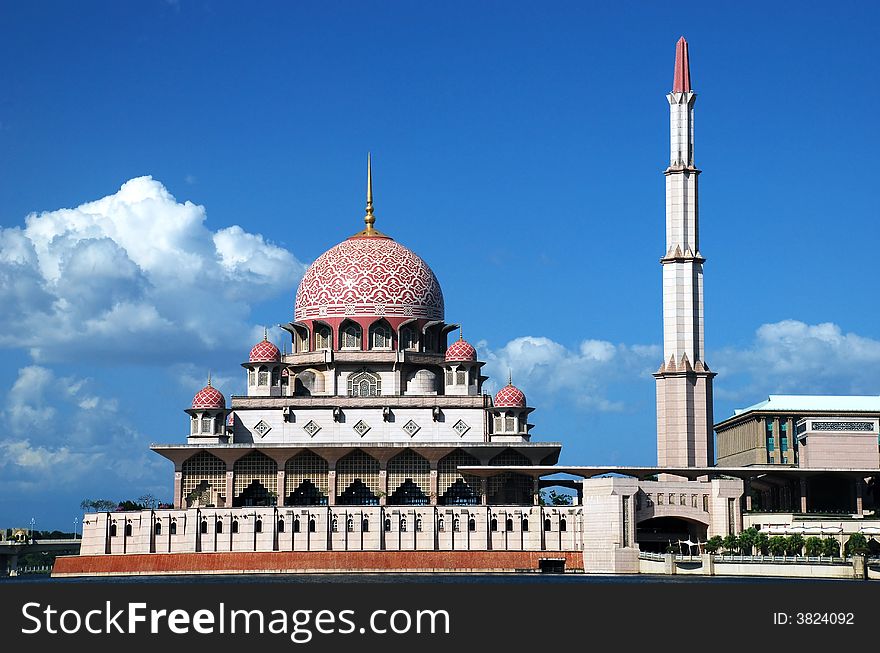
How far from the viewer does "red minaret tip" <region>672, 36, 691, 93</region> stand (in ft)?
391

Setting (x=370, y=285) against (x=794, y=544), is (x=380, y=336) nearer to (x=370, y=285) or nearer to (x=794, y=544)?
(x=370, y=285)

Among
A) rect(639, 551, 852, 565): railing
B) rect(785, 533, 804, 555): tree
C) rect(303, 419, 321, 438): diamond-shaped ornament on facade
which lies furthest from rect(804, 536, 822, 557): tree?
rect(303, 419, 321, 438): diamond-shaped ornament on facade

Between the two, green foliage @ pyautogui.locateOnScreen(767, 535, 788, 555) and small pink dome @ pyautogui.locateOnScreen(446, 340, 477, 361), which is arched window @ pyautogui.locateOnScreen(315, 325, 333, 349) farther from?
green foliage @ pyautogui.locateOnScreen(767, 535, 788, 555)

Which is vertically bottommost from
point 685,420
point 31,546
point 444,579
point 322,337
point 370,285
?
point 444,579

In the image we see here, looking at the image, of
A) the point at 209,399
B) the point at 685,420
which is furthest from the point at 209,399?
the point at 685,420

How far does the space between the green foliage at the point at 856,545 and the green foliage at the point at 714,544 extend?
7120 mm

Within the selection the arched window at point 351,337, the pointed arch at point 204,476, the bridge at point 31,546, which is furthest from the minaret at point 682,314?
the bridge at point 31,546

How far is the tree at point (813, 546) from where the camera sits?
101m

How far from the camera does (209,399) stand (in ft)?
379

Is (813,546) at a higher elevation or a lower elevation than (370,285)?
lower

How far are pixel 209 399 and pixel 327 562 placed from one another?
14.9 m

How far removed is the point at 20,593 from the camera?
74.6 meters

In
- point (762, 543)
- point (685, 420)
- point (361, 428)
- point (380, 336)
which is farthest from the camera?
point (380, 336)

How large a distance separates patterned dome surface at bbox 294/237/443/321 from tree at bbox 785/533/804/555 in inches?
1276
